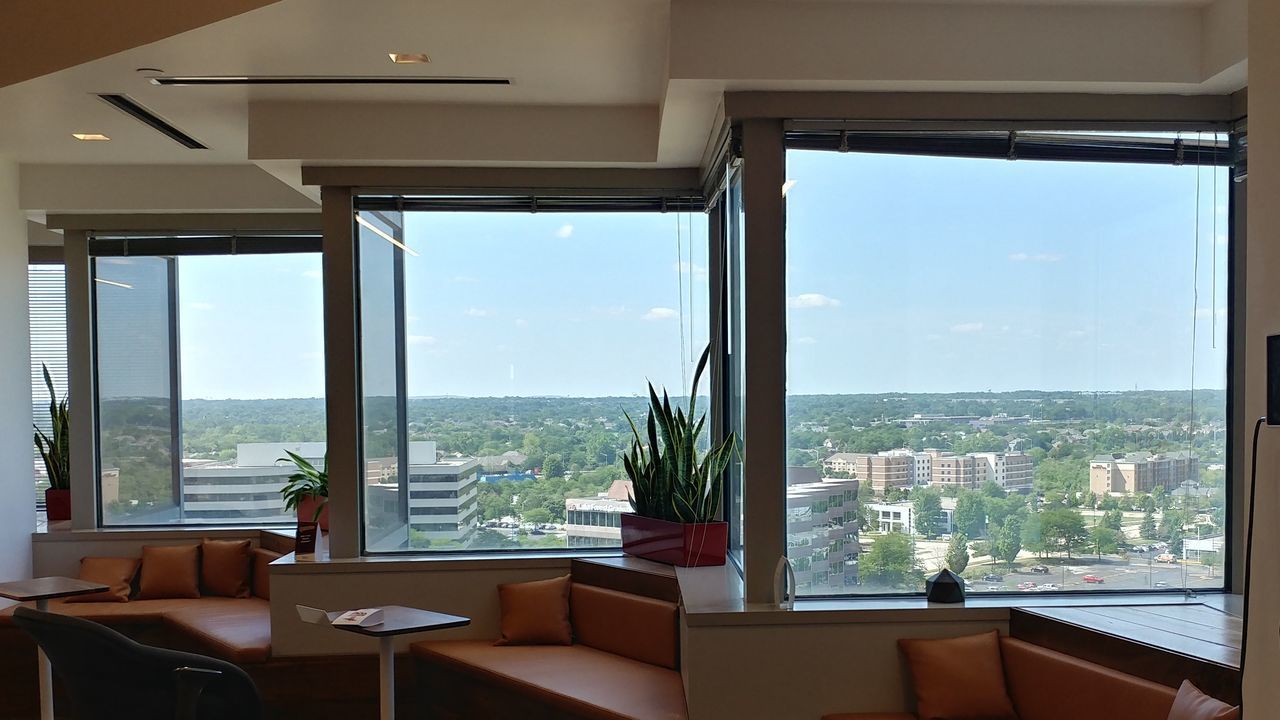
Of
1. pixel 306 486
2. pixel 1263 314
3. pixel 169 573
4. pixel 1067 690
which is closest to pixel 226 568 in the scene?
pixel 169 573

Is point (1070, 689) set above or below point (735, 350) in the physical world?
below

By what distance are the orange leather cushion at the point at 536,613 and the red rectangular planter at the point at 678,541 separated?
0.46 meters

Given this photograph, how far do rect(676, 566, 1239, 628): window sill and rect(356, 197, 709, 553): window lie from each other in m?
A: 1.65

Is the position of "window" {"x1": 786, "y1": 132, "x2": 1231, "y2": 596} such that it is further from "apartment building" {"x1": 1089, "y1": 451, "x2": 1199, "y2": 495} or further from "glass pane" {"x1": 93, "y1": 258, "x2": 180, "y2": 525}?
"glass pane" {"x1": 93, "y1": 258, "x2": 180, "y2": 525}

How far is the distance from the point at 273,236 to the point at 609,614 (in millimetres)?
3585

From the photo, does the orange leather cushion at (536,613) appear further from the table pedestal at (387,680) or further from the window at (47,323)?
the window at (47,323)

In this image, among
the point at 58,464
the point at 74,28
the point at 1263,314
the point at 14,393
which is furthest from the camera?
the point at 58,464

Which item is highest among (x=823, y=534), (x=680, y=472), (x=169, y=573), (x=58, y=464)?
(x=680, y=472)

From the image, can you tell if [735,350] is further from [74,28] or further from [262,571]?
[262,571]

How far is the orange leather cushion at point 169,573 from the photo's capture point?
19.9 feet

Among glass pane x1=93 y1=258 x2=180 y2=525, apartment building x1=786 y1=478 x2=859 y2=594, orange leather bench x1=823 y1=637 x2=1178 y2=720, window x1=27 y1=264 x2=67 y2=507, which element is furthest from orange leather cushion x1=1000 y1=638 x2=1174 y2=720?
window x1=27 y1=264 x2=67 y2=507

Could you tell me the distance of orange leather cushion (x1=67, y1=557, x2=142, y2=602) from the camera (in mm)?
5986

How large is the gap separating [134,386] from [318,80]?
3.36 meters

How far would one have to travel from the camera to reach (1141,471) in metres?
3.79
